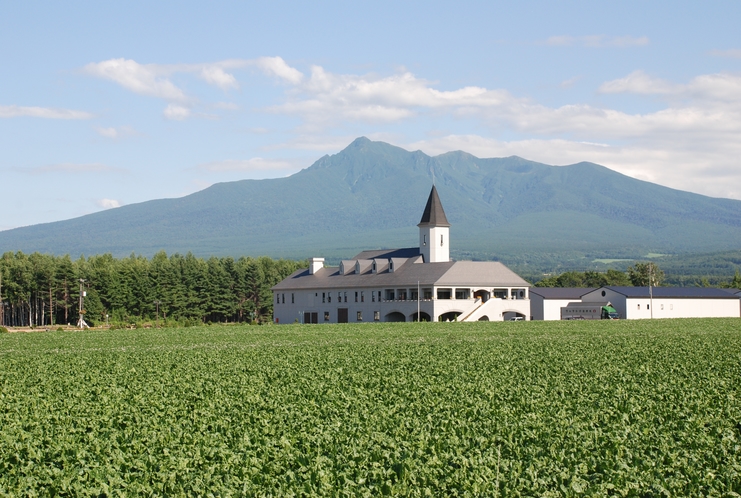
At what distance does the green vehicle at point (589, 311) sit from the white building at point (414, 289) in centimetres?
974

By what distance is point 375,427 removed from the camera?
17078 mm

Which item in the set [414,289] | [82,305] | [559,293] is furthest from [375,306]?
[82,305]

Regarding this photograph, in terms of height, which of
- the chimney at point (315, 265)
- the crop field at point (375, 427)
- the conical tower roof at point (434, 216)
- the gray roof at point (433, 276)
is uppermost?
the conical tower roof at point (434, 216)

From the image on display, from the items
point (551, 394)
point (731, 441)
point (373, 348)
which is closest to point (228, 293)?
point (373, 348)

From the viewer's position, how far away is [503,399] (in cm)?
2077

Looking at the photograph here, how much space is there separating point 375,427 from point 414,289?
64670mm

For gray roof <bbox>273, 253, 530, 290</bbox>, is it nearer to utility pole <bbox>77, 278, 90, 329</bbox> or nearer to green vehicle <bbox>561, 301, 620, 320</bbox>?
green vehicle <bbox>561, 301, 620, 320</bbox>

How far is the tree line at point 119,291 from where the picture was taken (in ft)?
326

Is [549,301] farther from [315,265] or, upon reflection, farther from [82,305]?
[82,305]

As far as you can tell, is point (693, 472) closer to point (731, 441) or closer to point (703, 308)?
point (731, 441)

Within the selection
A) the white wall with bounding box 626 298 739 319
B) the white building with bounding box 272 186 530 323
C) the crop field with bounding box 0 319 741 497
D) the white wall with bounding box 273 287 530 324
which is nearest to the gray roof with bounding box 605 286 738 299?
the white wall with bounding box 626 298 739 319

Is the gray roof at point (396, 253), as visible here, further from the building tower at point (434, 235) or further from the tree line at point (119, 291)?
the tree line at point (119, 291)

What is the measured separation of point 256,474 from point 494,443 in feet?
15.3

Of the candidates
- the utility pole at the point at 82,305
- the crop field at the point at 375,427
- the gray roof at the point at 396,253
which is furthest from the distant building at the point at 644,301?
the crop field at the point at 375,427
